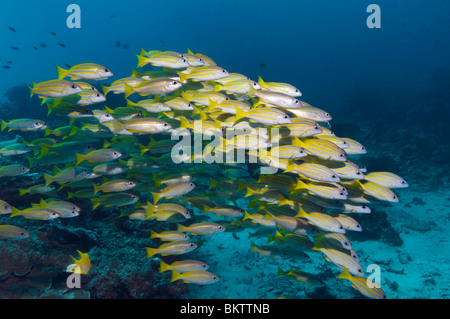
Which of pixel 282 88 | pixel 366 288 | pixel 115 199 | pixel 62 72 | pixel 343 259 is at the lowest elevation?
pixel 366 288

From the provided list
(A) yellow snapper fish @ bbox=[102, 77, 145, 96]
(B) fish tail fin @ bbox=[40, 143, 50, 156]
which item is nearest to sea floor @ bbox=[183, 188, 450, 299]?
(B) fish tail fin @ bbox=[40, 143, 50, 156]

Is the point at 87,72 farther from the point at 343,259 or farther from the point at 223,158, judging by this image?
the point at 343,259

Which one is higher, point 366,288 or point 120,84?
point 120,84

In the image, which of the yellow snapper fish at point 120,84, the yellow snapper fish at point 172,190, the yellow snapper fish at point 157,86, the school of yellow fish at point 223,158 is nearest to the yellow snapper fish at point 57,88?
the school of yellow fish at point 223,158

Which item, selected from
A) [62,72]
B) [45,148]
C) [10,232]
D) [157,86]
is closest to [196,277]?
[10,232]

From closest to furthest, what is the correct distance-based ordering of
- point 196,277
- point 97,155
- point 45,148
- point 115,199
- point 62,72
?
1. point 196,277
2. point 62,72
3. point 97,155
4. point 115,199
5. point 45,148

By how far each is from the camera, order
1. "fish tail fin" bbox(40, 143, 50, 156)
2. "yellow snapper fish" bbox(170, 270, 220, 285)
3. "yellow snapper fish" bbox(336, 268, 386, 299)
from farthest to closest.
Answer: "fish tail fin" bbox(40, 143, 50, 156)
"yellow snapper fish" bbox(170, 270, 220, 285)
"yellow snapper fish" bbox(336, 268, 386, 299)

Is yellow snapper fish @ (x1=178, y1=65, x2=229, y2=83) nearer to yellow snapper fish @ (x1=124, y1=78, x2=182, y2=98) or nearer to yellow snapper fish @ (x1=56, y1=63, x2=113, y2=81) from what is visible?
yellow snapper fish @ (x1=124, y1=78, x2=182, y2=98)

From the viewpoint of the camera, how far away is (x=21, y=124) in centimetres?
503

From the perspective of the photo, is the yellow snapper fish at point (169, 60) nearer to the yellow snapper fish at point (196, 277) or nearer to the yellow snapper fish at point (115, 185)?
the yellow snapper fish at point (115, 185)

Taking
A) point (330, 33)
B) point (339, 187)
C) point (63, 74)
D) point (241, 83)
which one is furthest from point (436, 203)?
point (330, 33)

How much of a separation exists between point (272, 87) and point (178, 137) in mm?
2195

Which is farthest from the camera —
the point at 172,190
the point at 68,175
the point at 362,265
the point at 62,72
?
the point at 362,265
